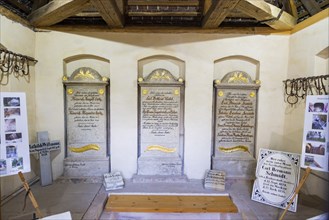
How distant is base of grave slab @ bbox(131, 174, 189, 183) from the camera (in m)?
2.82

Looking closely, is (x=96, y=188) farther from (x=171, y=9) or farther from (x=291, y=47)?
(x=291, y=47)

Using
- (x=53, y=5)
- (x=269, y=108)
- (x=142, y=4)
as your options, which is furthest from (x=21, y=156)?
(x=269, y=108)

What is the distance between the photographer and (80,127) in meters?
2.91

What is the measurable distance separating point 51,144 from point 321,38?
3558 millimetres

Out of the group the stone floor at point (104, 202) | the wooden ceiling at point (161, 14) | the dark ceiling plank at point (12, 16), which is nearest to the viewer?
the stone floor at point (104, 202)

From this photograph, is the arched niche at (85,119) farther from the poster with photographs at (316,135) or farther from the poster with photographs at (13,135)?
the poster with photographs at (316,135)

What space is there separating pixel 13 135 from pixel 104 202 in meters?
1.23

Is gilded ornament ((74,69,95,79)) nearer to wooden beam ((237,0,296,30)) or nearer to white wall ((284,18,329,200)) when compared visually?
wooden beam ((237,0,296,30))

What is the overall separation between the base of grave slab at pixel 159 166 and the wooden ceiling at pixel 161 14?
183 cm

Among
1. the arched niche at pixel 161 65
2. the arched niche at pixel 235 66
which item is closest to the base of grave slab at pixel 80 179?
the arched niche at pixel 161 65

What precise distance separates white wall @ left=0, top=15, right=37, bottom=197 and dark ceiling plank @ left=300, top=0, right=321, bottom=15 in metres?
3.59

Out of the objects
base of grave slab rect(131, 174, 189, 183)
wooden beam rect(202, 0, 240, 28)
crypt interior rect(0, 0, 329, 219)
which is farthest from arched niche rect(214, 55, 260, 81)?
base of grave slab rect(131, 174, 189, 183)

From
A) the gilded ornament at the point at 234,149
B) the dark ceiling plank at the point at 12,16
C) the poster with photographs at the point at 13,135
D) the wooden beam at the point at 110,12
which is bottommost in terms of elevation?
the gilded ornament at the point at 234,149

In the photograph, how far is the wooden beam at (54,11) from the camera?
7.56 ft
